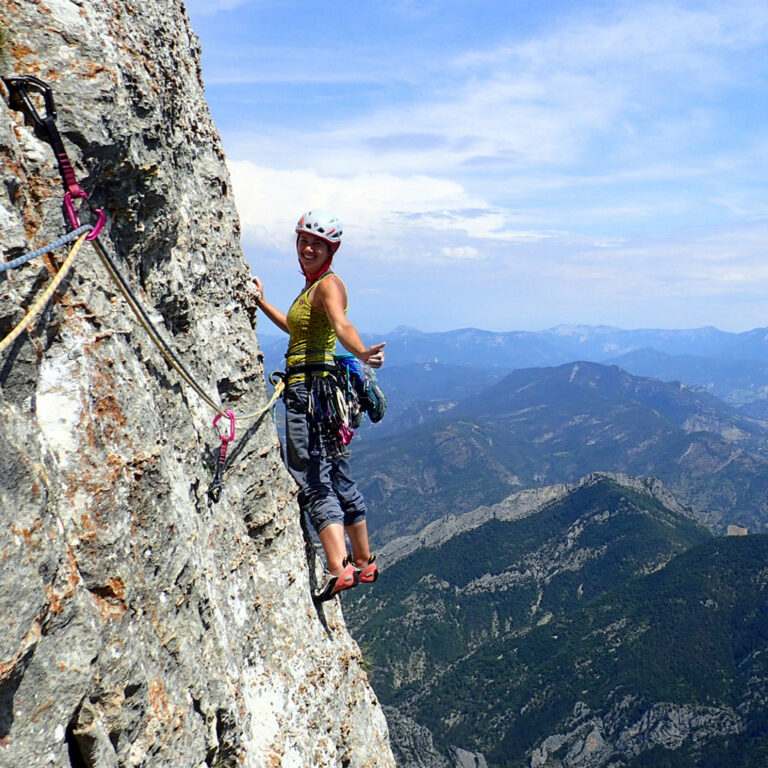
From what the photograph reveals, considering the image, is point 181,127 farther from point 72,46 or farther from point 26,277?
point 26,277

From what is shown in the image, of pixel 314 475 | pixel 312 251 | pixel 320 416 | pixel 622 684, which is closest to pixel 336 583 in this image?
pixel 314 475

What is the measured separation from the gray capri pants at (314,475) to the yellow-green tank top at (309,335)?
1.37 feet

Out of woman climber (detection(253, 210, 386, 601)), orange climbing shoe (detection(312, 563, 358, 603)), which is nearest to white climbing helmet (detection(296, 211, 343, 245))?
woman climber (detection(253, 210, 386, 601))

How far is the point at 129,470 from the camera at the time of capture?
5.39m

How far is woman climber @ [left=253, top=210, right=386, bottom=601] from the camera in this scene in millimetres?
9234

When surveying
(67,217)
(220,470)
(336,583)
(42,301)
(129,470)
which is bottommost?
(336,583)

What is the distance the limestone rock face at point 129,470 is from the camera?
4.19m

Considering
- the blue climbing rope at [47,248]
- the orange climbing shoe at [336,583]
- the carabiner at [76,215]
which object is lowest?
the orange climbing shoe at [336,583]

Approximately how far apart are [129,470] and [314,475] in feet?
15.9

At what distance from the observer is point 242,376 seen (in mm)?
9555

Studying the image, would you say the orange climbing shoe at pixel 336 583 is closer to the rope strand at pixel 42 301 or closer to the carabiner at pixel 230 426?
the carabiner at pixel 230 426

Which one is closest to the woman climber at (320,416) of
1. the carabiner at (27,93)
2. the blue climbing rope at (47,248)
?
the blue climbing rope at (47,248)

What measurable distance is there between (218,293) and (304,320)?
4.36ft

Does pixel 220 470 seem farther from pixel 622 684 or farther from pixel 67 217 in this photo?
pixel 622 684
